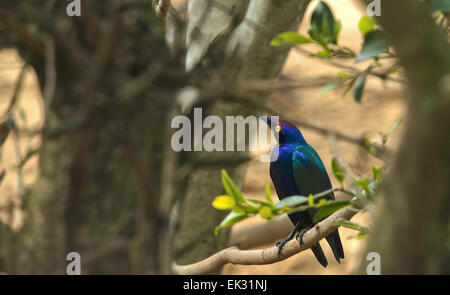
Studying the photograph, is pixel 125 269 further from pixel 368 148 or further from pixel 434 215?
pixel 434 215

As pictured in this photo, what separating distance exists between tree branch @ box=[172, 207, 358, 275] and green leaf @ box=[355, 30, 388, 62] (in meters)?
0.46

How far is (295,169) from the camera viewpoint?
2650 millimetres

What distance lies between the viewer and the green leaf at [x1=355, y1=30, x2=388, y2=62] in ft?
4.63

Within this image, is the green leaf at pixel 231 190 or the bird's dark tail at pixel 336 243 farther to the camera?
the bird's dark tail at pixel 336 243

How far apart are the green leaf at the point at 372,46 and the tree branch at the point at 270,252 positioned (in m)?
0.46

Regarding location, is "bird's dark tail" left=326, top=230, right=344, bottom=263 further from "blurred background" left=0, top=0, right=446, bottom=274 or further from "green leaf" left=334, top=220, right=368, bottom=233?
"green leaf" left=334, top=220, right=368, bottom=233

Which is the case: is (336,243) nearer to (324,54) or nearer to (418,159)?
(324,54)

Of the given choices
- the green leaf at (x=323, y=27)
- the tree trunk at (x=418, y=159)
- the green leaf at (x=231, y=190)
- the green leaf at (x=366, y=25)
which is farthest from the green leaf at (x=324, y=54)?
the tree trunk at (x=418, y=159)

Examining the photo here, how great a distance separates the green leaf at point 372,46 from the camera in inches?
55.6

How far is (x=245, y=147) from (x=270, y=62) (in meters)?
0.52

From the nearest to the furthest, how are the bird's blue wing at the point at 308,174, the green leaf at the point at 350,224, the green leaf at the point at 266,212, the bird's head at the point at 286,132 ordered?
the green leaf at the point at 266,212
the green leaf at the point at 350,224
the bird's blue wing at the point at 308,174
the bird's head at the point at 286,132

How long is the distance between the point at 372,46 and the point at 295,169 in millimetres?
1282

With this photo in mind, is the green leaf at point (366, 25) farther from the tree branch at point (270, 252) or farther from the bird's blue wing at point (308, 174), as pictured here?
the bird's blue wing at point (308, 174)
